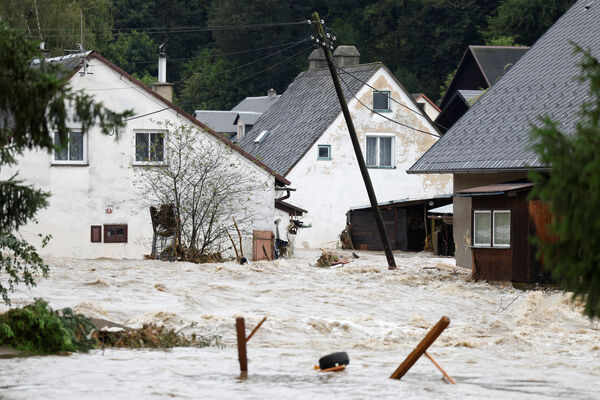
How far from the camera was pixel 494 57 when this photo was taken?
61750 mm

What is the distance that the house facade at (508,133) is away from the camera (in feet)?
88.8

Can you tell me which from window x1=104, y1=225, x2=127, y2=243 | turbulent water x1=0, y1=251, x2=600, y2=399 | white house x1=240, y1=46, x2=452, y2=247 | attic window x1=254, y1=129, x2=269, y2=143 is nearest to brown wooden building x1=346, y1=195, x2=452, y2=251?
white house x1=240, y1=46, x2=452, y2=247

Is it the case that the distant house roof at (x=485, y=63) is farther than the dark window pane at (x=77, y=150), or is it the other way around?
the distant house roof at (x=485, y=63)

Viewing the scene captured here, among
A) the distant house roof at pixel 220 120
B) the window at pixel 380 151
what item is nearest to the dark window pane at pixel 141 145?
the window at pixel 380 151

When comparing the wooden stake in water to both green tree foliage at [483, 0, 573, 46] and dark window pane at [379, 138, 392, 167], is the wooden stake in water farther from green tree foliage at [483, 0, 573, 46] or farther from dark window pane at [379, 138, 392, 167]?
green tree foliage at [483, 0, 573, 46]

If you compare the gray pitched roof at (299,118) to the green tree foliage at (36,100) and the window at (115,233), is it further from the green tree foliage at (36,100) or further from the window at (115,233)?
the green tree foliage at (36,100)

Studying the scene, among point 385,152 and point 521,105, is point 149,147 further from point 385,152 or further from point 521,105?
point 385,152

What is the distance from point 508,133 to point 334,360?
48.0 ft

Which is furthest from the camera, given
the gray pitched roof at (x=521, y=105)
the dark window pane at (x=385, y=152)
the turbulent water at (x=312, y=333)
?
the dark window pane at (x=385, y=152)

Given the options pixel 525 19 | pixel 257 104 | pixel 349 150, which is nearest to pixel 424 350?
pixel 349 150

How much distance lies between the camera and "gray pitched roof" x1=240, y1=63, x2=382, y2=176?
154 feet

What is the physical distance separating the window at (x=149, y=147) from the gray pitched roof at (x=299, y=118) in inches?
346

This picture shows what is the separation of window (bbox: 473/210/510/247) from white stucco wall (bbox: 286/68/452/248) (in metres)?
18.2

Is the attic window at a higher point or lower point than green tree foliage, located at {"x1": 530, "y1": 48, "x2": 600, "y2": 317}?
higher
